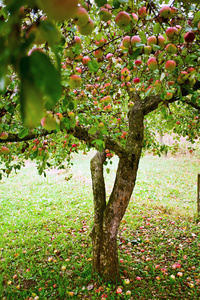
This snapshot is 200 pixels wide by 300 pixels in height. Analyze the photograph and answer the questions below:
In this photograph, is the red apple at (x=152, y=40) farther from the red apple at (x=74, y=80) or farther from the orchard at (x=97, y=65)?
the red apple at (x=74, y=80)

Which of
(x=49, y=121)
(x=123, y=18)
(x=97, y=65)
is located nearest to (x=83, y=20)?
(x=123, y=18)

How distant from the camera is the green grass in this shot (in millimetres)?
3184

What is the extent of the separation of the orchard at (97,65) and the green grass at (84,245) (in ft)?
1.74

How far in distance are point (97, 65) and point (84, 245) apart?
13.4 feet

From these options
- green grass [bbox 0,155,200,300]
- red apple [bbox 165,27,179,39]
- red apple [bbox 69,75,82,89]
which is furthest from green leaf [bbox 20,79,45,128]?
green grass [bbox 0,155,200,300]

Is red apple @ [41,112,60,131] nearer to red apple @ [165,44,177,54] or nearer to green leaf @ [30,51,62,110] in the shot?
red apple @ [165,44,177,54]

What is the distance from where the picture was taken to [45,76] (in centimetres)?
29

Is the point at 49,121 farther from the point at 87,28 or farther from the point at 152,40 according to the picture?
the point at 152,40

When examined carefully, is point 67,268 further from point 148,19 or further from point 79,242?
point 148,19

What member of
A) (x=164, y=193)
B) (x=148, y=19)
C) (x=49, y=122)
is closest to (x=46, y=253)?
(x=49, y=122)

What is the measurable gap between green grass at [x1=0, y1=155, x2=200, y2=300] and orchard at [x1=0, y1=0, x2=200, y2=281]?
1.74 feet

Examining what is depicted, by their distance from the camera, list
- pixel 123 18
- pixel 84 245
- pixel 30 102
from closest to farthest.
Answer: pixel 30 102, pixel 123 18, pixel 84 245

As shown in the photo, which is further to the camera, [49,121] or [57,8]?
[49,121]

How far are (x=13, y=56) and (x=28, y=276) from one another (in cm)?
401
